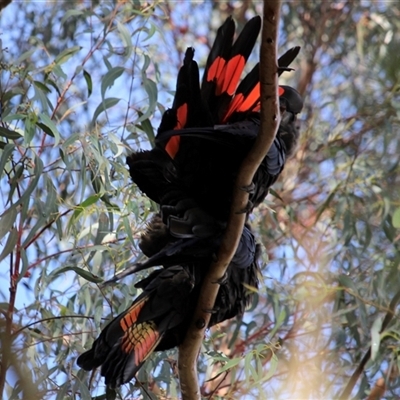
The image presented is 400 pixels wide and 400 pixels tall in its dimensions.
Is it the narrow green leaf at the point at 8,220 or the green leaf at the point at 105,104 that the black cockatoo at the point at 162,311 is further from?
the green leaf at the point at 105,104

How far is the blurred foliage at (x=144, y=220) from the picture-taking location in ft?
8.30

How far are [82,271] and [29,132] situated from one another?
0.46 metres

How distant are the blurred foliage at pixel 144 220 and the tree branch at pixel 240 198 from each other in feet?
0.89

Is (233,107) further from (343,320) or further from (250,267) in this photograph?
(343,320)

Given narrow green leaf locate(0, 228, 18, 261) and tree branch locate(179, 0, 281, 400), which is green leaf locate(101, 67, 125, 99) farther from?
tree branch locate(179, 0, 281, 400)

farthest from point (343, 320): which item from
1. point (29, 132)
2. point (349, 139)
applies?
point (29, 132)

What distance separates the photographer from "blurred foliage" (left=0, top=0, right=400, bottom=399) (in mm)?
2529

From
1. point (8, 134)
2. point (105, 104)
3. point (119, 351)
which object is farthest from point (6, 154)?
point (119, 351)

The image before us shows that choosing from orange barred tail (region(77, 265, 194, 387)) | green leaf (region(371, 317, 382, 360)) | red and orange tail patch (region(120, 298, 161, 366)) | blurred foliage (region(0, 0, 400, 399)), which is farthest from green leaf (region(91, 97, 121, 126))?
green leaf (region(371, 317, 382, 360))

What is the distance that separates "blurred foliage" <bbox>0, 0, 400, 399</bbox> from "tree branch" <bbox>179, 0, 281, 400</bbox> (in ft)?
0.89

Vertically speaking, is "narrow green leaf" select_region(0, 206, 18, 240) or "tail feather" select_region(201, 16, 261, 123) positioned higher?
"tail feather" select_region(201, 16, 261, 123)

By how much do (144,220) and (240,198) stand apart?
0.74 meters

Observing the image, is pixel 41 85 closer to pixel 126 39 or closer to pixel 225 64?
pixel 126 39

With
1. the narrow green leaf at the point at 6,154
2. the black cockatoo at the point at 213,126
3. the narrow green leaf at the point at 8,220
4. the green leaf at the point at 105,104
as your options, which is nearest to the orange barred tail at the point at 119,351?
the black cockatoo at the point at 213,126
